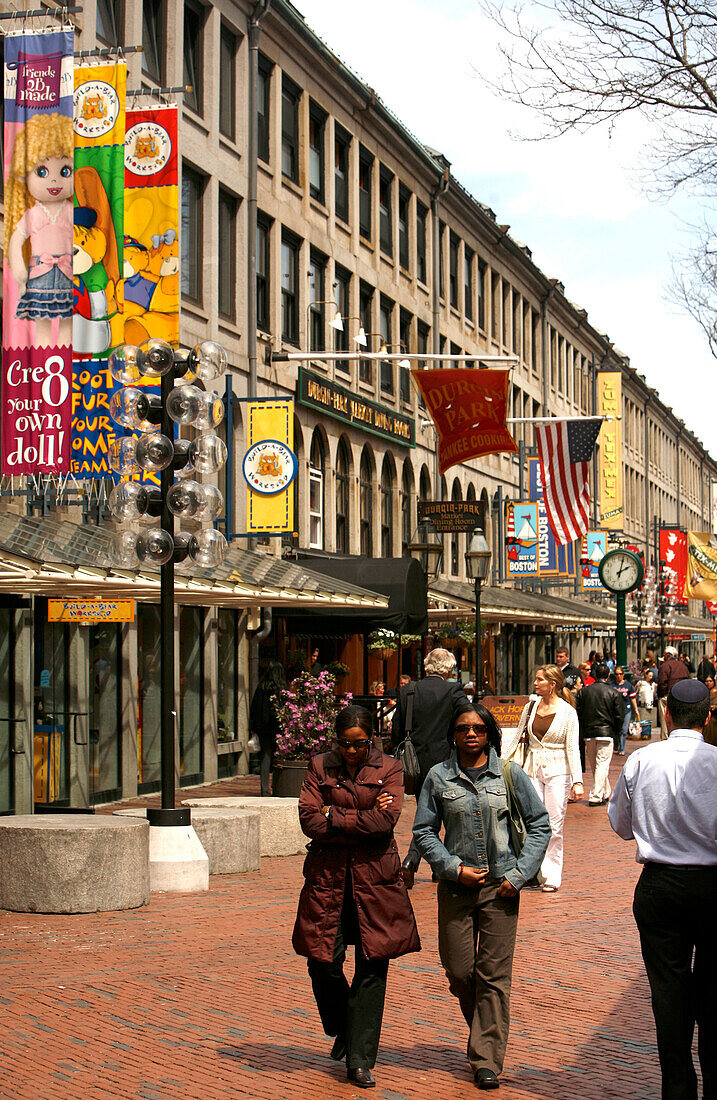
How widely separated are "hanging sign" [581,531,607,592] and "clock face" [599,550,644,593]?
2120cm

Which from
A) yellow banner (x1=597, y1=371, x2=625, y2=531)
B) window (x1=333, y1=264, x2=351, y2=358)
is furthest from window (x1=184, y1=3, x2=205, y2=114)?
yellow banner (x1=597, y1=371, x2=625, y2=531)

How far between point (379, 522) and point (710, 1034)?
96.2 feet

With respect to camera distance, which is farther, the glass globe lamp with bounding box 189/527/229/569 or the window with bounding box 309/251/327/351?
the window with bounding box 309/251/327/351

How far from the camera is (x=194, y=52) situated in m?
25.8

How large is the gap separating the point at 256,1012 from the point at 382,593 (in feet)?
60.7

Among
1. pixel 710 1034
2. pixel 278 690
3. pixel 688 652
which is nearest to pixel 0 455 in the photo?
pixel 278 690

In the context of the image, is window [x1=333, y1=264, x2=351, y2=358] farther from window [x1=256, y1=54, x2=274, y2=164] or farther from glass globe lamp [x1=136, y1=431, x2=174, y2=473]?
glass globe lamp [x1=136, y1=431, x2=174, y2=473]

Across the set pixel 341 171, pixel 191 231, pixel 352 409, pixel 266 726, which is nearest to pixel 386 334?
pixel 341 171

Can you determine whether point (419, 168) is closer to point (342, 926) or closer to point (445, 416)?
point (445, 416)

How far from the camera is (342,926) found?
6.95 m

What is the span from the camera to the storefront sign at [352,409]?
97.6ft

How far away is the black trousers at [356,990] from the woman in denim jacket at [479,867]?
1.09 ft

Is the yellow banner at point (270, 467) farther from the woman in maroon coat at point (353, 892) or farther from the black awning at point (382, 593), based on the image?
the woman in maroon coat at point (353, 892)

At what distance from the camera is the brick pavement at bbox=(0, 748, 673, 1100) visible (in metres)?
6.85
